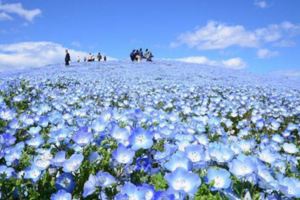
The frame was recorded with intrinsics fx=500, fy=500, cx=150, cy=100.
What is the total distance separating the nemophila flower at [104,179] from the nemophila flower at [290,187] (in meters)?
0.91

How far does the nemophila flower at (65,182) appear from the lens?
2.90 m

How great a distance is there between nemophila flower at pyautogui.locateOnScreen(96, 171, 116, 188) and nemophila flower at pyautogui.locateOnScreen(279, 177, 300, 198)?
0.91 m

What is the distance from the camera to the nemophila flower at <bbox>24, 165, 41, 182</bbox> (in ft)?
9.91

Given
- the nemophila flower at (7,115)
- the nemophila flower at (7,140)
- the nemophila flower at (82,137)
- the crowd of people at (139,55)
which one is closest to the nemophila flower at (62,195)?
the nemophila flower at (82,137)

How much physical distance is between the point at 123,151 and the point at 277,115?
871 cm

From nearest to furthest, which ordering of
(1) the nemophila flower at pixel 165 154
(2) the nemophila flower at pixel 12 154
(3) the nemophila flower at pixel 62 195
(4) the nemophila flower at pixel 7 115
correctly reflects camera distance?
(3) the nemophila flower at pixel 62 195 → (1) the nemophila flower at pixel 165 154 → (2) the nemophila flower at pixel 12 154 → (4) the nemophila flower at pixel 7 115

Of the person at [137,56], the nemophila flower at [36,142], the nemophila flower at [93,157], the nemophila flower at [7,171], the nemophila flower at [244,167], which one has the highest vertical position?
the nemophila flower at [244,167]

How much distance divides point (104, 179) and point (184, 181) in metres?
0.48

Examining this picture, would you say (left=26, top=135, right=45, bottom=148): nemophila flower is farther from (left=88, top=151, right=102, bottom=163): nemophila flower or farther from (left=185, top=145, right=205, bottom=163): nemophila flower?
(left=185, top=145, right=205, bottom=163): nemophila flower

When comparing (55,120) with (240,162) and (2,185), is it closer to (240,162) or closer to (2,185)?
(2,185)

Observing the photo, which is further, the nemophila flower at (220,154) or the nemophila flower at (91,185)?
the nemophila flower at (220,154)

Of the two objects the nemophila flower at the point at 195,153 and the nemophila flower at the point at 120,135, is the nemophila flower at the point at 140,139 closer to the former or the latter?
the nemophila flower at the point at 120,135

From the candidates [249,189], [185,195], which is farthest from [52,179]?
[249,189]

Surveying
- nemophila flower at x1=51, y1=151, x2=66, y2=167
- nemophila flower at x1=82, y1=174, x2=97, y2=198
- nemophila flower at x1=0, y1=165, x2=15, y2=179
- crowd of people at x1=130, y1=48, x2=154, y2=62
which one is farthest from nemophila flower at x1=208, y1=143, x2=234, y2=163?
crowd of people at x1=130, y1=48, x2=154, y2=62
